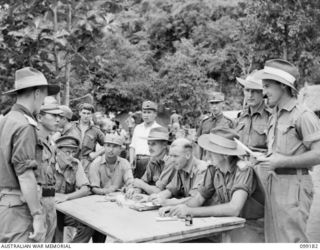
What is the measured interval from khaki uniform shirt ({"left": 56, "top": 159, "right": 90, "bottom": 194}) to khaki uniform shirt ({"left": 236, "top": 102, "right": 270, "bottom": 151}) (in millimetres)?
1792

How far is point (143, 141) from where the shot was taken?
20.0 feet

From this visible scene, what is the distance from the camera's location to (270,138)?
346cm

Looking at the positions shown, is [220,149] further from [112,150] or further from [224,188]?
[112,150]

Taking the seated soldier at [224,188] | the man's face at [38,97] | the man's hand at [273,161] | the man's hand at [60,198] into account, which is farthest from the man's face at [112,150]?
the man's hand at [273,161]

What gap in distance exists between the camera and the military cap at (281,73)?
3271 millimetres

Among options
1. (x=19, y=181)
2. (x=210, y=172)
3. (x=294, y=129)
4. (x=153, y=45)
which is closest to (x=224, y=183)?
(x=210, y=172)

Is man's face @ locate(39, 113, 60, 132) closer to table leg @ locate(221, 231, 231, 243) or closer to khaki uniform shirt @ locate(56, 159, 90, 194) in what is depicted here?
khaki uniform shirt @ locate(56, 159, 90, 194)

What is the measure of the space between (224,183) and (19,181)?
162cm

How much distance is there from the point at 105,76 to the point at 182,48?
4.29 m

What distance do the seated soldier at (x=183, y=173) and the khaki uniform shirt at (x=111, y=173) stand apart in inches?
31.9

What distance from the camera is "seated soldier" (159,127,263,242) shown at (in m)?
3.22

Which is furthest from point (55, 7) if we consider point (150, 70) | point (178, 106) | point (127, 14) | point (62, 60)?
point (127, 14)

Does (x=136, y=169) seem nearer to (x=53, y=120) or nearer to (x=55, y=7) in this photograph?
(x=53, y=120)

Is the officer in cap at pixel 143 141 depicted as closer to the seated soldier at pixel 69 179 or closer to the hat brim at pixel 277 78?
the seated soldier at pixel 69 179
